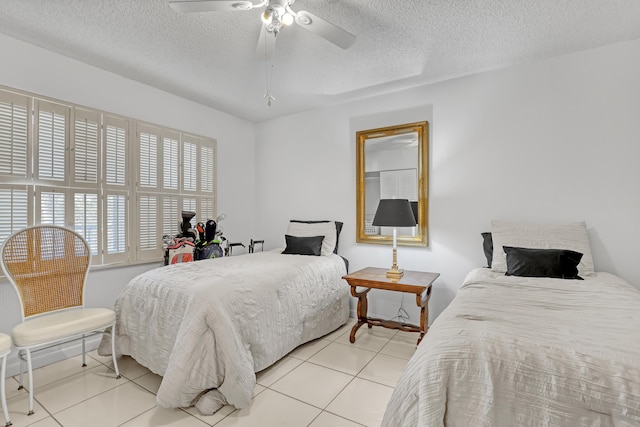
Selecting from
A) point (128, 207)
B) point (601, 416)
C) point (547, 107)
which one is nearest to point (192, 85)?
point (128, 207)

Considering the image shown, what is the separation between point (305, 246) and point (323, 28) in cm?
220

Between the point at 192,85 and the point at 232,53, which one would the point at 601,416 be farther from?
the point at 192,85

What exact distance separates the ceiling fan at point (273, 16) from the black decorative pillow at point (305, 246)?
6.60 feet

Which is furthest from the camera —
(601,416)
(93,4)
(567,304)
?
(93,4)

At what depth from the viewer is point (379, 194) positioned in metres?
3.39

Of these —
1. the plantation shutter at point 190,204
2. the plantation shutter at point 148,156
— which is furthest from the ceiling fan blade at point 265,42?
the plantation shutter at point 190,204

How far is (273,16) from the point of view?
179 cm

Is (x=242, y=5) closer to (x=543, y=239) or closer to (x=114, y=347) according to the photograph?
(x=114, y=347)

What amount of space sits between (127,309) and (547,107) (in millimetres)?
3948

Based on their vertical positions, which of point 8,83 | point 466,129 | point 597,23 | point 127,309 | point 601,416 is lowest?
point 127,309

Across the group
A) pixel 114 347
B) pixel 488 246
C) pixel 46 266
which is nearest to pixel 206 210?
pixel 46 266

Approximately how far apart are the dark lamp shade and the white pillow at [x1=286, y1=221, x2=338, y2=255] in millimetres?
801

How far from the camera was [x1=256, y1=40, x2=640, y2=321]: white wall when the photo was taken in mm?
2357

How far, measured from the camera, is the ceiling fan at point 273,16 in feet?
5.18
